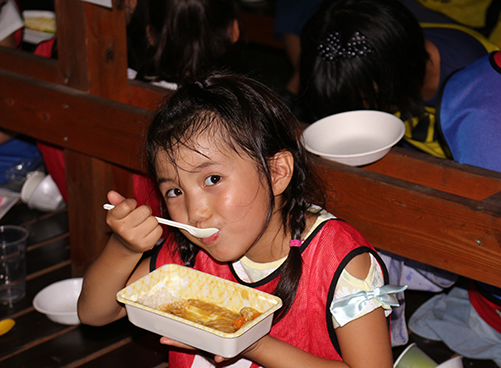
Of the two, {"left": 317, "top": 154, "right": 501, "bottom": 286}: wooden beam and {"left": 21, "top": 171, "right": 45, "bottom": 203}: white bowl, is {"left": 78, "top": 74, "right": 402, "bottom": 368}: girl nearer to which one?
{"left": 317, "top": 154, "right": 501, "bottom": 286}: wooden beam

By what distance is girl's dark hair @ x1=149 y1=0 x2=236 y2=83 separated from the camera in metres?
2.50

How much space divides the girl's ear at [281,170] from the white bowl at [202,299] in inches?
10.5

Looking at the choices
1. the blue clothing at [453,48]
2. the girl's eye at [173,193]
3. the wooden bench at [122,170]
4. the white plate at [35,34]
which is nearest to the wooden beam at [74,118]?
the wooden bench at [122,170]

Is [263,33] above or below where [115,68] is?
below

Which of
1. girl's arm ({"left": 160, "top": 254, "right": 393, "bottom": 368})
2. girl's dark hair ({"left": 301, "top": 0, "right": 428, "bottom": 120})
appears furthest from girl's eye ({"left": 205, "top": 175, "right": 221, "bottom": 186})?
girl's dark hair ({"left": 301, "top": 0, "right": 428, "bottom": 120})

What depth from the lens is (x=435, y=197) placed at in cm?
144

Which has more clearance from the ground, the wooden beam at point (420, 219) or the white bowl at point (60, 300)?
the wooden beam at point (420, 219)

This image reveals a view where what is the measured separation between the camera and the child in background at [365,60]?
2123mm

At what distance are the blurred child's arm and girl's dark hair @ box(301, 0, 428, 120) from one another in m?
0.99

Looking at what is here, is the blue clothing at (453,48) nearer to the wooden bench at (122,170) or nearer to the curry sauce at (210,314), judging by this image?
the wooden bench at (122,170)

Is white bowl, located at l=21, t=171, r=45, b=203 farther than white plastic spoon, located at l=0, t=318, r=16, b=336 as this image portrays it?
Yes

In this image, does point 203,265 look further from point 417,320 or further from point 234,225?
point 417,320

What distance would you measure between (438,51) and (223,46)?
37.8 inches

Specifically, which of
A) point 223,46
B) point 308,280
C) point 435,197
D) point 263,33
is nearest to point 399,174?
point 435,197
